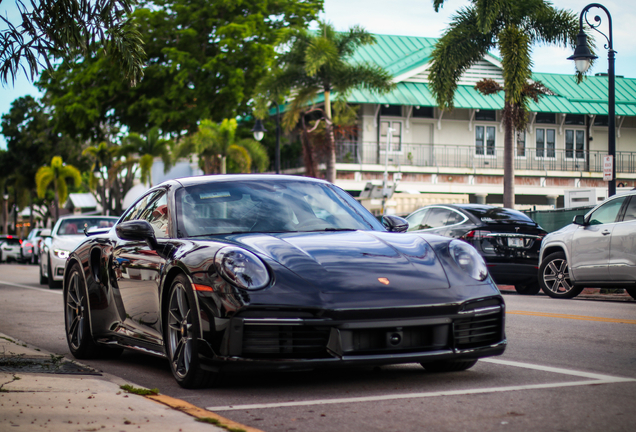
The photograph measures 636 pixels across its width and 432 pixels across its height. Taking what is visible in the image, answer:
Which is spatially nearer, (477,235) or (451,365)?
(451,365)

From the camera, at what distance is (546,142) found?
45562 millimetres

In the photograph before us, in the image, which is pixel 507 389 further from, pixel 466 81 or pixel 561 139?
pixel 561 139

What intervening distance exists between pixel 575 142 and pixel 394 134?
36.2 ft

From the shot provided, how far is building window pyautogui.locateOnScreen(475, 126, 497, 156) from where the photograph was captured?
43.9m

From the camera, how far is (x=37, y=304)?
45.1 feet

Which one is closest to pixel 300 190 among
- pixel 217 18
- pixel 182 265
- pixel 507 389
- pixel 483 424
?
pixel 182 265

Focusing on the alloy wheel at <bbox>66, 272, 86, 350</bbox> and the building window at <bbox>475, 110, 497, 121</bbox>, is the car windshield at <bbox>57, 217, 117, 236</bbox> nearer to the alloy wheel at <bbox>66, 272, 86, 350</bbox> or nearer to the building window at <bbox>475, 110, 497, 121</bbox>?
the alloy wheel at <bbox>66, 272, 86, 350</bbox>

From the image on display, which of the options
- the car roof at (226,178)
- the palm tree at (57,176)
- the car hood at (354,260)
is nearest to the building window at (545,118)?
the palm tree at (57,176)

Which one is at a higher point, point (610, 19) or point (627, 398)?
point (610, 19)

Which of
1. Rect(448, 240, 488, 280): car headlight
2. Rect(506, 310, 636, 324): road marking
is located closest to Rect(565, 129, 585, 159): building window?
Rect(506, 310, 636, 324): road marking

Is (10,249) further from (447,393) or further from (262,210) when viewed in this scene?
(447,393)

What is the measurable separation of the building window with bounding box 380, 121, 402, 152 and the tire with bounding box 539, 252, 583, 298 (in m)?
27.2

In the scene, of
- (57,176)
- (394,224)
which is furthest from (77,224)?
(57,176)

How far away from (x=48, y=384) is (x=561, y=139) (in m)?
43.5
